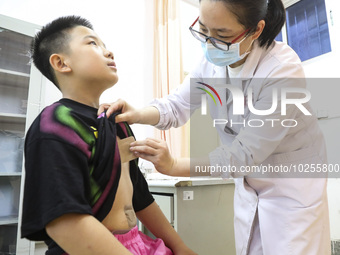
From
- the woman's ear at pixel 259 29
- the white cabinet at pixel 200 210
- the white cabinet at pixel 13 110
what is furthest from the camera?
the white cabinet at pixel 13 110

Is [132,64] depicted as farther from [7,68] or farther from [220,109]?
[220,109]

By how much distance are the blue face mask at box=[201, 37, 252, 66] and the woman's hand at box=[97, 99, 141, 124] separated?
392 mm

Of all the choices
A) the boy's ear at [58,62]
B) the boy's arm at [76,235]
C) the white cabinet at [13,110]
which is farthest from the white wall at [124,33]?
the boy's arm at [76,235]

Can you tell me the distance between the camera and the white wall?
271 cm

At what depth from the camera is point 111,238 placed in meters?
0.66

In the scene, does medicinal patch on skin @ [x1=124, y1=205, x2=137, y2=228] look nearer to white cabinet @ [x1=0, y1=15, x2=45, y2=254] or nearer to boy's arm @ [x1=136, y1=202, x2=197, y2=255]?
boy's arm @ [x1=136, y1=202, x2=197, y2=255]

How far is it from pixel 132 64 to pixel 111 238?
8.78 ft

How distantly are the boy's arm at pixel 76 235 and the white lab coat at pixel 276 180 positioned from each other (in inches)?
18.8

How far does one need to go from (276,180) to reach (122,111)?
26.2 inches

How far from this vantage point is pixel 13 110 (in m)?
2.12

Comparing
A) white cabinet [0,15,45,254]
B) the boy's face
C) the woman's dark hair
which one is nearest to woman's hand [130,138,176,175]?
the boy's face

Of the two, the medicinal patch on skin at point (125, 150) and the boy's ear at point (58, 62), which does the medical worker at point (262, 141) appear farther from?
the boy's ear at point (58, 62)

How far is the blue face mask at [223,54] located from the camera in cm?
105

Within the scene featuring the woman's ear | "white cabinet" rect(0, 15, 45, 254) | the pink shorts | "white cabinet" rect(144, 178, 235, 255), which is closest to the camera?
the pink shorts
